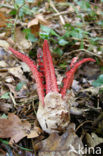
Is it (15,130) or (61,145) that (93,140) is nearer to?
(61,145)

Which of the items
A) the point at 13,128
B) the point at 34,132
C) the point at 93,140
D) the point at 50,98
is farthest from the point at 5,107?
the point at 93,140

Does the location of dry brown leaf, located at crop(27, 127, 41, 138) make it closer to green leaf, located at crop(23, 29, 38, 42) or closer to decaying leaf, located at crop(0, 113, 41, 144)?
decaying leaf, located at crop(0, 113, 41, 144)

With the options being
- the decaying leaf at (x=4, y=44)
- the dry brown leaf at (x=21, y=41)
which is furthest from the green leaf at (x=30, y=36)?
the decaying leaf at (x=4, y=44)

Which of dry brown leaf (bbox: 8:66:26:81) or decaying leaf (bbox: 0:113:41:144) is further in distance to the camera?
dry brown leaf (bbox: 8:66:26:81)

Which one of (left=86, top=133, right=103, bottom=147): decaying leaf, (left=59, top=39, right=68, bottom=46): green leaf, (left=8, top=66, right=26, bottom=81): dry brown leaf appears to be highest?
(left=59, top=39, right=68, bottom=46): green leaf

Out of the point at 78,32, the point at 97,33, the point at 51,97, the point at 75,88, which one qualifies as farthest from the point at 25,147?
the point at 97,33

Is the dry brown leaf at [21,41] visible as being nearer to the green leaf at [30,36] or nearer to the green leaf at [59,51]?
the green leaf at [30,36]

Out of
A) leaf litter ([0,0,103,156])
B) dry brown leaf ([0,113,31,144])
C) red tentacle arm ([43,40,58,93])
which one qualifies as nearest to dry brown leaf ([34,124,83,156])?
leaf litter ([0,0,103,156])
